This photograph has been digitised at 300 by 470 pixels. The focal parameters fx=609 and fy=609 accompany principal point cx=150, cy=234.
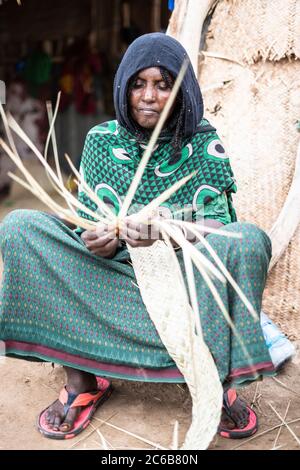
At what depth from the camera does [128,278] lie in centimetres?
205

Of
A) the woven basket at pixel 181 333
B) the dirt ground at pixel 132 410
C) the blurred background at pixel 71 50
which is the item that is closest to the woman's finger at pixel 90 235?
the woven basket at pixel 181 333

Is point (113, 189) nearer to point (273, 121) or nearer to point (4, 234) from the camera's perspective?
point (4, 234)

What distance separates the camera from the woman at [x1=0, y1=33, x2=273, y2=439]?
192 cm

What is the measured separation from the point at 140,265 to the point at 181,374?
0.38 m

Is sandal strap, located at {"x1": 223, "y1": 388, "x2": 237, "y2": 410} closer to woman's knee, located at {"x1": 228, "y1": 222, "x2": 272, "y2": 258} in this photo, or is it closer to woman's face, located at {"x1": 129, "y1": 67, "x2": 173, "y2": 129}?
woman's knee, located at {"x1": 228, "y1": 222, "x2": 272, "y2": 258}

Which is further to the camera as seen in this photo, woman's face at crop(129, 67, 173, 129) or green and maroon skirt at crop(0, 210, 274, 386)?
woman's face at crop(129, 67, 173, 129)

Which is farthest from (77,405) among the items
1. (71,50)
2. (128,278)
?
(71,50)

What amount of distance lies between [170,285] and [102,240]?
0.27m

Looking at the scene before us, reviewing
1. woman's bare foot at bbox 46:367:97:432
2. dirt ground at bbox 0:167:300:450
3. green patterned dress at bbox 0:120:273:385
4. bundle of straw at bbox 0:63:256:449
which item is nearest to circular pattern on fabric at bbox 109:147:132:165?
green patterned dress at bbox 0:120:273:385

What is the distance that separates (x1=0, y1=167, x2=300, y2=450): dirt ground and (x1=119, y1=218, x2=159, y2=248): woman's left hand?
2.19ft

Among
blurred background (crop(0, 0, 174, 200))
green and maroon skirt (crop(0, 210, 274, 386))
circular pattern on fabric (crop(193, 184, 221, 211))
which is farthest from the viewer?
blurred background (crop(0, 0, 174, 200))

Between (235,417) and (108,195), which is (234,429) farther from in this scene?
(108,195)

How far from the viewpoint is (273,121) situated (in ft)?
9.27
